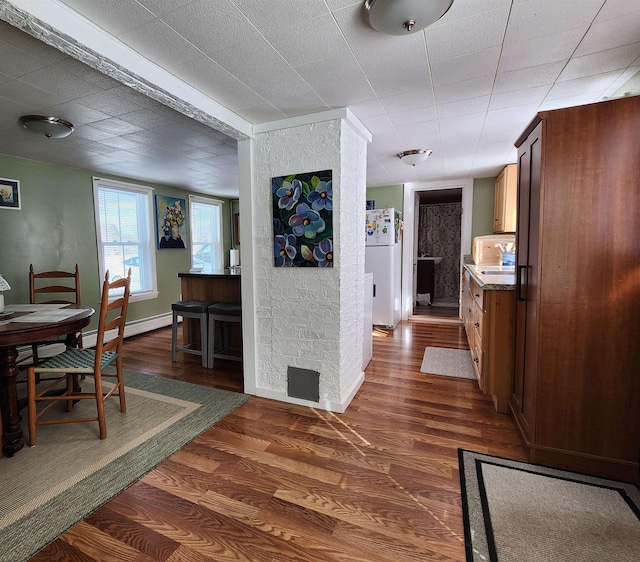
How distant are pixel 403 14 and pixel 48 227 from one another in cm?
429

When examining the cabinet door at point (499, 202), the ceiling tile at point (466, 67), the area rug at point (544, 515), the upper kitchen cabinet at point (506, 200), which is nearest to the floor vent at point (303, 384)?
the area rug at point (544, 515)

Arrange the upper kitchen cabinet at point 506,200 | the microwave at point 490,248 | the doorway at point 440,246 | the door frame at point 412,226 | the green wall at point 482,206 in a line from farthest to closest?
the doorway at point 440,246 → the door frame at point 412,226 → the green wall at point 482,206 → the microwave at point 490,248 → the upper kitchen cabinet at point 506,200

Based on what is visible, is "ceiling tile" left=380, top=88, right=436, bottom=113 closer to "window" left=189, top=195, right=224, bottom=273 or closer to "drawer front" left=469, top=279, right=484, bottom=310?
"drawer front" left=469, top=279, right=484, bottom=310

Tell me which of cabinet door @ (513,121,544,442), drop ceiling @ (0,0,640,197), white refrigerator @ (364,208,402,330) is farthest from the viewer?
white refrigerator @ (364,208,402,330)

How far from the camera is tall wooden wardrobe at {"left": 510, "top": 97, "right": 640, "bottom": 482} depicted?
159 cm

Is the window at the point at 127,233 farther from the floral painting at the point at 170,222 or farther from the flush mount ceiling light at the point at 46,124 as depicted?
the flush mount ceiling light at the point at 46,124

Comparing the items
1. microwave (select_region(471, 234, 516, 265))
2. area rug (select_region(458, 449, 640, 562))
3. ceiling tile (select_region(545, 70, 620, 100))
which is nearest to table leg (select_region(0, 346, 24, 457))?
area rug (select_region(458, 449, 640, 562))

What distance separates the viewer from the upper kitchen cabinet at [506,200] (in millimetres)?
4074

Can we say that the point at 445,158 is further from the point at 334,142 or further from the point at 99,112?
the point at 99,112

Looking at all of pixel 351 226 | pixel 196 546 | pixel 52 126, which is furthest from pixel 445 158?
pixel 196 546

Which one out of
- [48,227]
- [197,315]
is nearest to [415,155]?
[197,315]

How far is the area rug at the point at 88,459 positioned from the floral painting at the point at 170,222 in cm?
292

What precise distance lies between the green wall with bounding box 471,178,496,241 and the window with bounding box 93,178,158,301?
5023 mm

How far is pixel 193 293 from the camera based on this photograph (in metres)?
3.98
